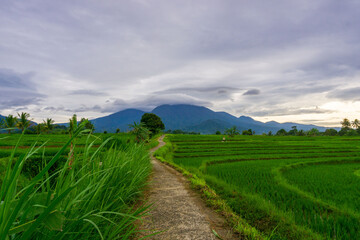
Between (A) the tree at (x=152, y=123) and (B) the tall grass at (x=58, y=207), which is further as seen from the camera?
(A) the tree at (x=152, y=123)

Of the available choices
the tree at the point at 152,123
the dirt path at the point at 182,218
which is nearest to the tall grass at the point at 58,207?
the dirt path at the point at 182,218

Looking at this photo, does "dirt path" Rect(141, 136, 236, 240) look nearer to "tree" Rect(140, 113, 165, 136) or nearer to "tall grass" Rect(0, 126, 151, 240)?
"tall grass" Rect(0, 126, 151, 240)

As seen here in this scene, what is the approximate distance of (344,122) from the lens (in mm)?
119125

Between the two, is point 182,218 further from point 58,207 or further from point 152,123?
point 152,123

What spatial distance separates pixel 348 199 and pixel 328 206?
222cm

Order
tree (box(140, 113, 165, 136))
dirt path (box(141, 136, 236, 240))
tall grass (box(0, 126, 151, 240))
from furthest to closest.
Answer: tree (box(140, 113, 165, 136)), dirt path (box(141, 136, 236, 240)), tall grass (box(0, 126, 151, 240))

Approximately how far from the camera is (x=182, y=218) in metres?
3.68

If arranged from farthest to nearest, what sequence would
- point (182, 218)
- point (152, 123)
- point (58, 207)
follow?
1. point (152, 123)
2. point (182, 218)
3. point (58, 207)

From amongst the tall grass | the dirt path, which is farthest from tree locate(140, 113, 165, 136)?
the tall grass

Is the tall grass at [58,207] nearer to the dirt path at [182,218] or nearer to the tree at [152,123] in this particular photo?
the dirt path at [182,218]

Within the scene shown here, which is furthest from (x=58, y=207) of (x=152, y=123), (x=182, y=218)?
(x=152, y=123)

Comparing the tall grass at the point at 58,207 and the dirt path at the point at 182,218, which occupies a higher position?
the tall grass at the point at 58,207

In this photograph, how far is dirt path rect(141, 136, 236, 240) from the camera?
10.2 ft

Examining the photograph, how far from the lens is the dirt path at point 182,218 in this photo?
3119mm
